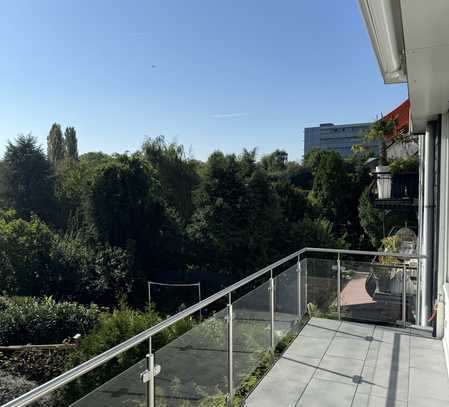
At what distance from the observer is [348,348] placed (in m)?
3.98

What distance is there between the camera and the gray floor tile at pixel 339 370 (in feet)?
10.9

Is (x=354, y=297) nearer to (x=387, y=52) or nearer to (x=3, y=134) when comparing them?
(x=387, y=52)

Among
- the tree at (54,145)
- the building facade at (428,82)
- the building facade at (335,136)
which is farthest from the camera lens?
the building facade at (335,136)

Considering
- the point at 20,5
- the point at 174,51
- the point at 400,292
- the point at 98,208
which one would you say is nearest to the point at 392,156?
the point at 400,292

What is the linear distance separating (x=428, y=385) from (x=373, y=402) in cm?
58

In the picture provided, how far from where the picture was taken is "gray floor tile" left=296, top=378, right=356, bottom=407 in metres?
2.96

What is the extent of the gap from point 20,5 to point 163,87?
11.4 meters

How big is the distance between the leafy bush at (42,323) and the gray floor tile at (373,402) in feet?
31.6

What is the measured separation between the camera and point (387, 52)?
2.24 metres

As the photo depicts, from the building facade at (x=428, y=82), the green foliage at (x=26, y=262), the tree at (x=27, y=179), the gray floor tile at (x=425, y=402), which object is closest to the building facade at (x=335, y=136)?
the tree at (x=27, y=179)

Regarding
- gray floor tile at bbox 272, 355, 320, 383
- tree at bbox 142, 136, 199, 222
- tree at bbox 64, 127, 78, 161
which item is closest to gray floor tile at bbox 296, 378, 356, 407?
gray floor tile at bbox 272, 355, 320, 383

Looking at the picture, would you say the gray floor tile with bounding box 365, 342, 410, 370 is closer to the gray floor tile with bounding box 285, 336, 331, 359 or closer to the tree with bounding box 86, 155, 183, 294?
the gray floor tile with bounding box 285, 336, 331, 359

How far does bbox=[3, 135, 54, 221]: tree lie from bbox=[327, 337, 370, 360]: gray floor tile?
→ 23.2 meters

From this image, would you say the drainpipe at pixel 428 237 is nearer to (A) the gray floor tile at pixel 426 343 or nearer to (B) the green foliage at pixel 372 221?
(A) the gray floor tile at pixel 426 343
